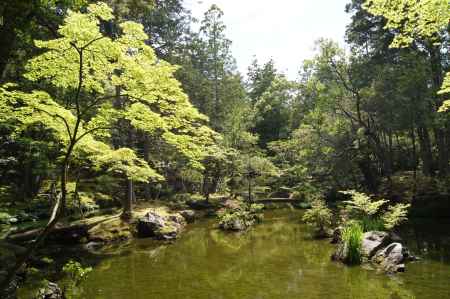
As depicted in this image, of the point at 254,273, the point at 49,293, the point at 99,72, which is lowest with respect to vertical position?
the point at 254,273

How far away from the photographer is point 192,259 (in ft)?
39.3

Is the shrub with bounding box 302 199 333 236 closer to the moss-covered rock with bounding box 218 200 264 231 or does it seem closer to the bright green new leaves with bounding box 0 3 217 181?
the moss-covered rock with bounding box 218 200 264 231

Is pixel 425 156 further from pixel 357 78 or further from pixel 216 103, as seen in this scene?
pixel 216 103

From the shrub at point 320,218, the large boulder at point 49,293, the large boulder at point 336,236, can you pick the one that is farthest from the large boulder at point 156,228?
the large boulder at point 49,293

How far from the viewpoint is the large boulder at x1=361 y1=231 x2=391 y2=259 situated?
419 inches

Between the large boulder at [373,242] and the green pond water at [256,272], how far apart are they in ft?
3.11

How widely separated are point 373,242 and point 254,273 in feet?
12.9

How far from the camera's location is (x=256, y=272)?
10.1 metres

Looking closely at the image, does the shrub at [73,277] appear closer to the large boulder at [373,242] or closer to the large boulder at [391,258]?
the large boulder at [391,258]

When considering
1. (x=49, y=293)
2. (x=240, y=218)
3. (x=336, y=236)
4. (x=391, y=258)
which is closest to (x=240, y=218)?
(x=240, y=218)

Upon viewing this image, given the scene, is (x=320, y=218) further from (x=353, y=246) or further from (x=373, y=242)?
(x=353, y=246)

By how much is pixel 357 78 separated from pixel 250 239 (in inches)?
567

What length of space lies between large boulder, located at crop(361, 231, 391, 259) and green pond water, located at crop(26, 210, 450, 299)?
947mm

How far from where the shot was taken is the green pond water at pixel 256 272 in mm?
8336
